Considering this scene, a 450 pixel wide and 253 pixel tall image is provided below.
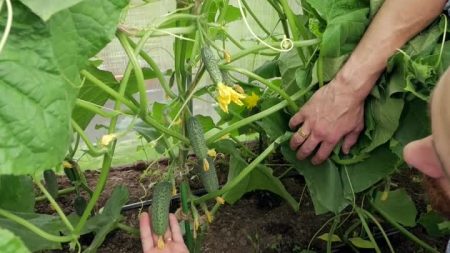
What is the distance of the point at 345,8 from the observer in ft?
3.44

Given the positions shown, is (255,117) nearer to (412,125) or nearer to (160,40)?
(412,125)

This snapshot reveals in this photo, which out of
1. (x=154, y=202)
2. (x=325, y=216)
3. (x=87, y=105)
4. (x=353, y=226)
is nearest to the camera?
(x=87, y=105)

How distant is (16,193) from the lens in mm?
1055

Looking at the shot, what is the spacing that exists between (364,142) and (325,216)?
0.50 metres

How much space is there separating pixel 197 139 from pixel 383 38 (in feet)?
1.21

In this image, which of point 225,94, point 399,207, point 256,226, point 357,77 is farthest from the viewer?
point 256,226

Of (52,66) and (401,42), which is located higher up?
(52,66)

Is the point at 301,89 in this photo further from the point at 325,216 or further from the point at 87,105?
the point at 325,216

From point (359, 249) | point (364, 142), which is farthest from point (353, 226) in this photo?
point (364, 142)

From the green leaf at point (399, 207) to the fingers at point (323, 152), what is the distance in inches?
11.8

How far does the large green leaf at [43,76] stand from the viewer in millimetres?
618

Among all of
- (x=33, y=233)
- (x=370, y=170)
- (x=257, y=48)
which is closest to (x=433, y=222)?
(x=370, y=170)

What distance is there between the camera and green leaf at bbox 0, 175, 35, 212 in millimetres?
1028

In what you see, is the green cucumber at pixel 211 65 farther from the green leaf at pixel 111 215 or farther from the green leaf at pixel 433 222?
the green leaf at pixel 433 222
